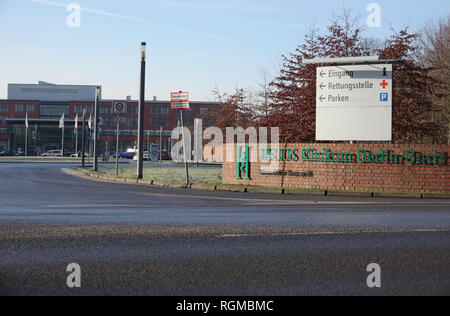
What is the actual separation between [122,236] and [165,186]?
527 inches

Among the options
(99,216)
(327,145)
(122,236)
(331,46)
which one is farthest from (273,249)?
(331,46)

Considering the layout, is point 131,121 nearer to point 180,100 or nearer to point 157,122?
point 157,122

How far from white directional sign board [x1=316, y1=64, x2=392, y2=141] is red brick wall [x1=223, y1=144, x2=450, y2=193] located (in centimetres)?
95

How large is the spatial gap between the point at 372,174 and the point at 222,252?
12.8 m

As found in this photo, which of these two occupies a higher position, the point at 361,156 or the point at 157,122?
the point at 157,122

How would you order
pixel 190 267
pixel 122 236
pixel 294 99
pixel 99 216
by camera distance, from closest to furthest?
pixel 190 267 < pixel 122 236 < pixel 99 216 < pixel 294 99

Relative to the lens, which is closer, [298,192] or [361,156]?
[298,192]

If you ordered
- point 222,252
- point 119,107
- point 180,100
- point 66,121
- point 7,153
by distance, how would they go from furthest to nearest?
point 66,121
point 7,153
point 119,107
point 180,100
point 222,252

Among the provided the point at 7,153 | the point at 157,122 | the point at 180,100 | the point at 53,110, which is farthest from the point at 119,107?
the point at 53,110

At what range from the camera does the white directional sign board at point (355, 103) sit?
18.6 meters

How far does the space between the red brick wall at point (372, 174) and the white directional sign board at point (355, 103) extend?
37.5 inches

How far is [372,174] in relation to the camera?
17969 millimetres

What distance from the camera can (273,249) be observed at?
649 centimetres
